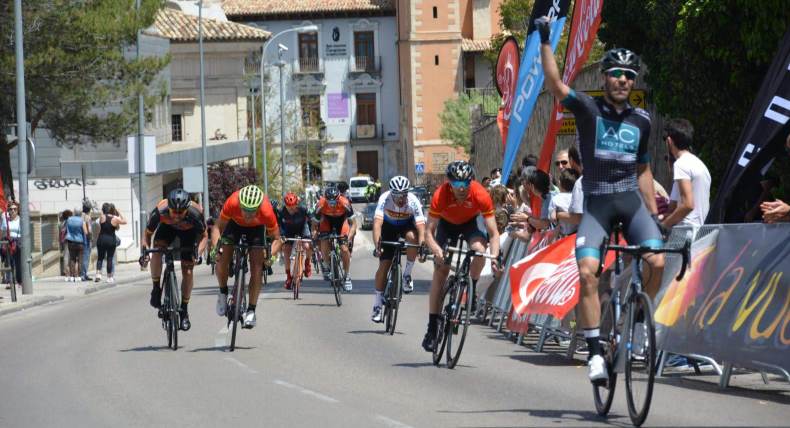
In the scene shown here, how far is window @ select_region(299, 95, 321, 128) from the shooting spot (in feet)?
337

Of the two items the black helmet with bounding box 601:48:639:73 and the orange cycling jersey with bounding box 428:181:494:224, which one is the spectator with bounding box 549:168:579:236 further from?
the black helmet with bounding box 601:48:639:73

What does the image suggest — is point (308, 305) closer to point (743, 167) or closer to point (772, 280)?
point (743, 167)

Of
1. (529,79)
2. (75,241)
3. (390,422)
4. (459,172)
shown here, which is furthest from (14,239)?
(390,422)

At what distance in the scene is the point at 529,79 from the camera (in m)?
21.2

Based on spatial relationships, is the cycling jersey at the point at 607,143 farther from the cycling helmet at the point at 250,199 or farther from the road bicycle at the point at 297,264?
the road bicycle at the point at 297,264

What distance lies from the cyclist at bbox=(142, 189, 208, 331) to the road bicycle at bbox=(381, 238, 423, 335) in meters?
2.20

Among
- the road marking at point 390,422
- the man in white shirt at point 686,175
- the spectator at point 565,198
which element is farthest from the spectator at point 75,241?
the road marking at point 390,422

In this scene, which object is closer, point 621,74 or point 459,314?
point 621,74

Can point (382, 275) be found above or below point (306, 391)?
above

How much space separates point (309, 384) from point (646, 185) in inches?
149

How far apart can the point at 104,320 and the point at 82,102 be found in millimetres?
20614

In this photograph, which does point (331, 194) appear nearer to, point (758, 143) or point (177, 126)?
point (758, 143)

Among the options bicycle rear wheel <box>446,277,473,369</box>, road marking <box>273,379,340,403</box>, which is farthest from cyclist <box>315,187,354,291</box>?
road marking <box>273,379,340,403</box>

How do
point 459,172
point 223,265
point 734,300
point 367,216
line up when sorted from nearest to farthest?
point 734,300, point 459,172, point 223,265, point 367,216
